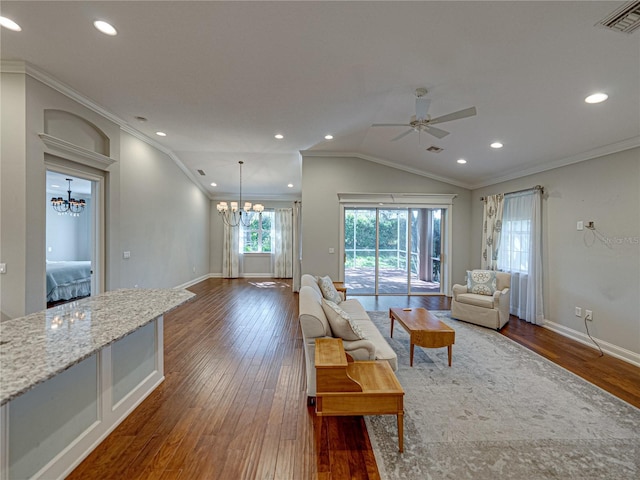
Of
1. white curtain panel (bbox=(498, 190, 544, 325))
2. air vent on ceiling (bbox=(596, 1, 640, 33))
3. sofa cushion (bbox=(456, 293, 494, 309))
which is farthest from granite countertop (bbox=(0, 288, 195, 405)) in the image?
white curtain panel (bbox=(498, 190, 544, 325))

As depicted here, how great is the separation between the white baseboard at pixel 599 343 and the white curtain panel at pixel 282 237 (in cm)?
657

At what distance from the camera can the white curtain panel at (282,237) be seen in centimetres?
893

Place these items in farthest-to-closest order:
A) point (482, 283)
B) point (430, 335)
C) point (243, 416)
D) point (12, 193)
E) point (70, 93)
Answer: point (482, 283) → point (70, 93) → point (430, 335) → point (12, 193) → point (243, 416)

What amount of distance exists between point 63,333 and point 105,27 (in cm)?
247

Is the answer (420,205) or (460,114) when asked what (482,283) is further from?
(460,114)

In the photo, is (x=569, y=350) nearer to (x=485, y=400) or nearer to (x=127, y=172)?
(x=485, y=400)

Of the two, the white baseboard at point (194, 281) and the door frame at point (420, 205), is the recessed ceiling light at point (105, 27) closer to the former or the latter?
the door frame at point (420, 205)

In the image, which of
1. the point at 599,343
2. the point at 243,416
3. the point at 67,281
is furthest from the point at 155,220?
the point at 599,343

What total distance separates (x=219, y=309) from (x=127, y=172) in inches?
114

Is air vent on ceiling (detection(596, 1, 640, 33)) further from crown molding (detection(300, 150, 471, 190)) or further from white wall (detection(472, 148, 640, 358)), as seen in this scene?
crown molding (detection(300, 150, 471, 190))

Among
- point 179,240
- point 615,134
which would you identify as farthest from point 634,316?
point 179,240

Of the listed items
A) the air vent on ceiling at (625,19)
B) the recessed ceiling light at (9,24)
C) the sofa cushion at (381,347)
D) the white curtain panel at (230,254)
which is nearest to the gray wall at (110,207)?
the recessed ceiling light at (9,24)

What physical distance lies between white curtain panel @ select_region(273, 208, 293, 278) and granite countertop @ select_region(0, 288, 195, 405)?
647 centimetres

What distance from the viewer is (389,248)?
261 inches
